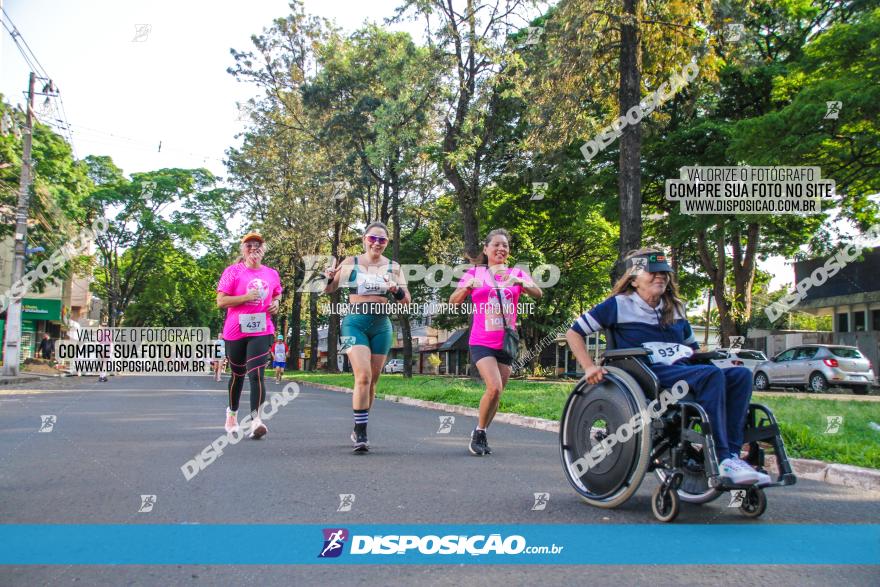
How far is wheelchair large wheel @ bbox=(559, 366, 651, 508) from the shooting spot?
388cm

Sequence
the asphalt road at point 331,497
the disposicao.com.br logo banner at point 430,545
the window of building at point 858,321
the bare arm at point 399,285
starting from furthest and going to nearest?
the window of building at point 858,321 < the bare arm at point 399,285 < the disposicao.com.br logo banner at point 430,545 < the asphalt road at point 331,497

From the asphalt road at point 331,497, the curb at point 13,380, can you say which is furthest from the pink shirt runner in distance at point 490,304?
the curb at point 13,380

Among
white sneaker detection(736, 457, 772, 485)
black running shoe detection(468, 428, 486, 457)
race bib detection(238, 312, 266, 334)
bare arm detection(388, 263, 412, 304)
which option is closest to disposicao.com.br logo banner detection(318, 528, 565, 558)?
white sneaker detection(736, 457, 772, 485)

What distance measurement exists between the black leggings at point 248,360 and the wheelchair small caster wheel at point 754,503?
16.2 feet

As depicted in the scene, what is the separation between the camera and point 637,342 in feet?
14.3

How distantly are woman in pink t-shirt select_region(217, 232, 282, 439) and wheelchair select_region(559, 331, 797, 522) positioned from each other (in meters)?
4.07

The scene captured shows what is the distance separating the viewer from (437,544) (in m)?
3.38

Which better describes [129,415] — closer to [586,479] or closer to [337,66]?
[586,479]

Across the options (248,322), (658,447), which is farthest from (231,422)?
(658,447)

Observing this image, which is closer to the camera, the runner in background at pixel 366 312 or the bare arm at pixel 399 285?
the runner in background at pixel 366 312

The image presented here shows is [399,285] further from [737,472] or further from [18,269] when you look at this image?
[18,269]

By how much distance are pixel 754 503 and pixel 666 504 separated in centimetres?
63

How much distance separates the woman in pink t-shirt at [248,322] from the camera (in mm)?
7223

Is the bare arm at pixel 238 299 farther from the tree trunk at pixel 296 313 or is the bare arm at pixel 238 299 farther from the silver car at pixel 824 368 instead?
the tree trunk at pixel 296 313
